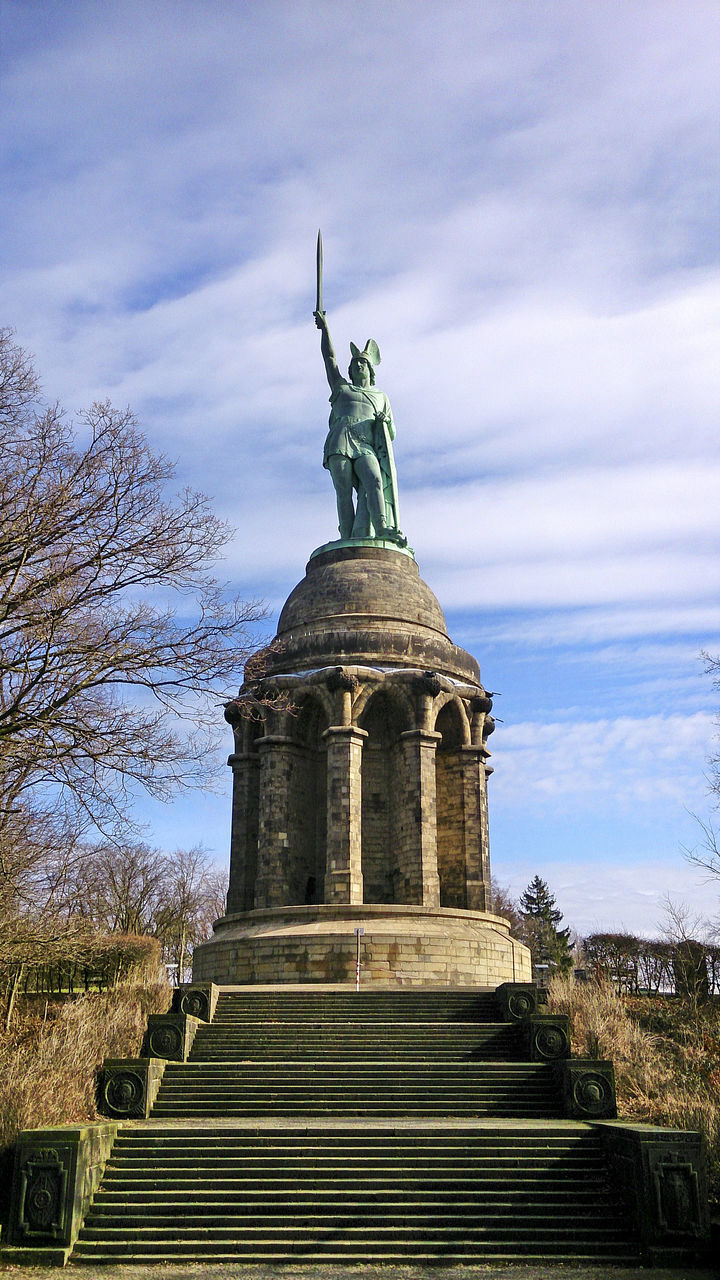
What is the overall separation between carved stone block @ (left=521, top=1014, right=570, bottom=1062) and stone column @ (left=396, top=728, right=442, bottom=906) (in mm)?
10995

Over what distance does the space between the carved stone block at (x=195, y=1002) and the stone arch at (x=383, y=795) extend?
385 inches

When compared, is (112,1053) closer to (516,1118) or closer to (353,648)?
(516,1118)

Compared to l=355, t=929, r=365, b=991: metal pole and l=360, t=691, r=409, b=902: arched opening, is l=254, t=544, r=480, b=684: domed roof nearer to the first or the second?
l=360, t=691, r=409, b=902: arched opening

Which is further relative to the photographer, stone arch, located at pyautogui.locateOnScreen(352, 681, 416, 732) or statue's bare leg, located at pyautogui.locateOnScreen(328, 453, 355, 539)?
statue's bare leg, located at pyautogui.locateOnScreen(328, 453, 355, 539)

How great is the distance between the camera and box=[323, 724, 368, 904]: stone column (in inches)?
1062

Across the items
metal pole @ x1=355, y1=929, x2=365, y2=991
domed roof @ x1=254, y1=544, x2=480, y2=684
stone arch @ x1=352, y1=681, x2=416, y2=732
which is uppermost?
domed roof @ x1=254, y1=544, x2=480, y2=684

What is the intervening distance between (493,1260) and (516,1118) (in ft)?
13.6

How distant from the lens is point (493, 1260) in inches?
398

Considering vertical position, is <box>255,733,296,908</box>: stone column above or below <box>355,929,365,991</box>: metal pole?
above

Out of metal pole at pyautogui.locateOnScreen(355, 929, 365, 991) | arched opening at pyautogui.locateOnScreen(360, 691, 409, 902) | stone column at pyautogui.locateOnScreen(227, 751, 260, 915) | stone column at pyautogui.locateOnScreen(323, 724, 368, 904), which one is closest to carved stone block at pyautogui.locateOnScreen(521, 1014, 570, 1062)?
metal pole at pyautogui.locateOnScreen(355, 929, 365, 991)

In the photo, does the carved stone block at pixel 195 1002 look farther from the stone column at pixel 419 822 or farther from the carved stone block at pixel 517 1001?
the stone column at pixel 419 822

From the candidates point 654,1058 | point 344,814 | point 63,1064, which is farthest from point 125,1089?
point 344,814

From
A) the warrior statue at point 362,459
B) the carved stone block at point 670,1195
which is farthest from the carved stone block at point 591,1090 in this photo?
the warrior statue at point 362,459

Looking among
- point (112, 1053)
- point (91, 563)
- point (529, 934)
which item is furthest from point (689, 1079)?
point (529, 934)
